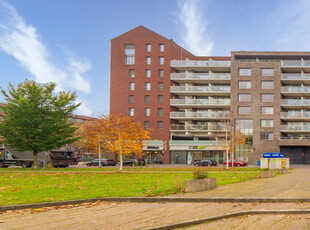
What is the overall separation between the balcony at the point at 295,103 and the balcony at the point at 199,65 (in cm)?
1222

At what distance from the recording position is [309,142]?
58.0 m

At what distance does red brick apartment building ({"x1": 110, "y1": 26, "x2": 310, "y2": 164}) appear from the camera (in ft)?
195

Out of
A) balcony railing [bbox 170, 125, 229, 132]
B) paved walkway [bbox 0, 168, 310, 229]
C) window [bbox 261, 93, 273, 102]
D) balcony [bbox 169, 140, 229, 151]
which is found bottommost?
paved walkway [bbox 0, 168, 310, 229]

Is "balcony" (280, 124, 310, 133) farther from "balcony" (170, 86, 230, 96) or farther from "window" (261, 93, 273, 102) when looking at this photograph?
"balcony" (170, 86, 230, 96)

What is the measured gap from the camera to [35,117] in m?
36.9

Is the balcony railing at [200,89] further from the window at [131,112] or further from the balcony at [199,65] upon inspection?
the window at [131,112]

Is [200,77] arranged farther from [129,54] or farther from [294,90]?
[294,90]

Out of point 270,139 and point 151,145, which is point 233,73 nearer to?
point 270,139

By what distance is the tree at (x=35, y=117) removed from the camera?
121 ft

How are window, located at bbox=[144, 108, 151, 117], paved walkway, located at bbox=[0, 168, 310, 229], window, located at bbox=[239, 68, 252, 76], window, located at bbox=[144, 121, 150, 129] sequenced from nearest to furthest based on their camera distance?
paved walkway, located at bbox=[0, 168, 310, 229] < window, located at bbox=[239, 68, 252, 76] < window, located at bbox=[144, 121, 150, 129] < window, located at bbox=[144, 108, 151, 117]

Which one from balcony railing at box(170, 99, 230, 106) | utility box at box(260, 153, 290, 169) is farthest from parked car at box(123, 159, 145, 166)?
utility box at box(260, 153, 290, 169)

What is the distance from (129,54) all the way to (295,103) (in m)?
32.4

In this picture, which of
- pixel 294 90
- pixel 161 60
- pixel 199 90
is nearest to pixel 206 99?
pixel 199 90

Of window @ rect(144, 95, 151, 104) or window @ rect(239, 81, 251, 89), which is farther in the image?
window @ rect(144, 95, 151, 104)
